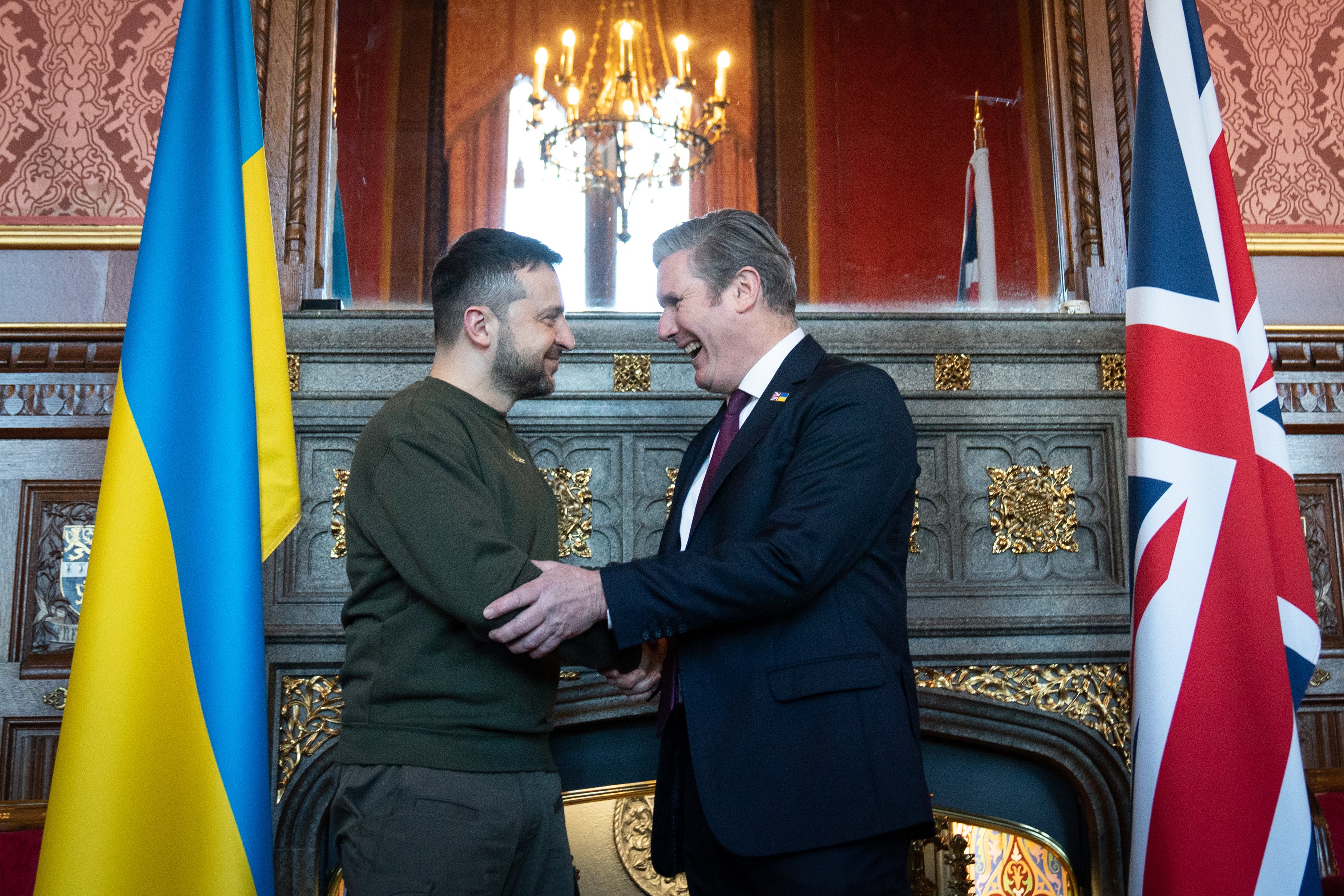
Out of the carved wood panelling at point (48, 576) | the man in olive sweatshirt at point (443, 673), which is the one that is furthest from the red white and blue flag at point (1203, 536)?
the carved wood panelling at point (48, 576)

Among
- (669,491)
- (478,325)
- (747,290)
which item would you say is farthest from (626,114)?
(478,325)

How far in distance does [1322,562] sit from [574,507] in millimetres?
1970

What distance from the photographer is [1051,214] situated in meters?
3.04

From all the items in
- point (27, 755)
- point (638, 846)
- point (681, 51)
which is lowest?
point (638, 846)

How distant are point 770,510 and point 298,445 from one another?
142 cm

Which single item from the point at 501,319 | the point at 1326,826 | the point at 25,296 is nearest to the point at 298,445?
the point at 25,296

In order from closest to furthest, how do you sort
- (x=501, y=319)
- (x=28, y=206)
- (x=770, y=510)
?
(x=770, y=510) → (x=501, y=319) → (x=28, y=206)

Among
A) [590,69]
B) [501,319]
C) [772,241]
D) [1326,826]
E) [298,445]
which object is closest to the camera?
[501,319]

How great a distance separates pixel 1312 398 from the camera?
2.87m

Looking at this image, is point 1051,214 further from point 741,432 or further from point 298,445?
point 298,445

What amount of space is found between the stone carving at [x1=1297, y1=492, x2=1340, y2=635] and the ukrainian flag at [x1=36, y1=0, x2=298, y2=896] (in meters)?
2.53

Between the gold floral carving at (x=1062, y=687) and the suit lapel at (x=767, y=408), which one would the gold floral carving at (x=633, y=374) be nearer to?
the suit lapel at (x=767, y=408)

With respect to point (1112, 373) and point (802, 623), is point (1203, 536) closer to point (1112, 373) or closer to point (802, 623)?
point (1112, 373)

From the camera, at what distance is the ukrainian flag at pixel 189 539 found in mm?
1870
